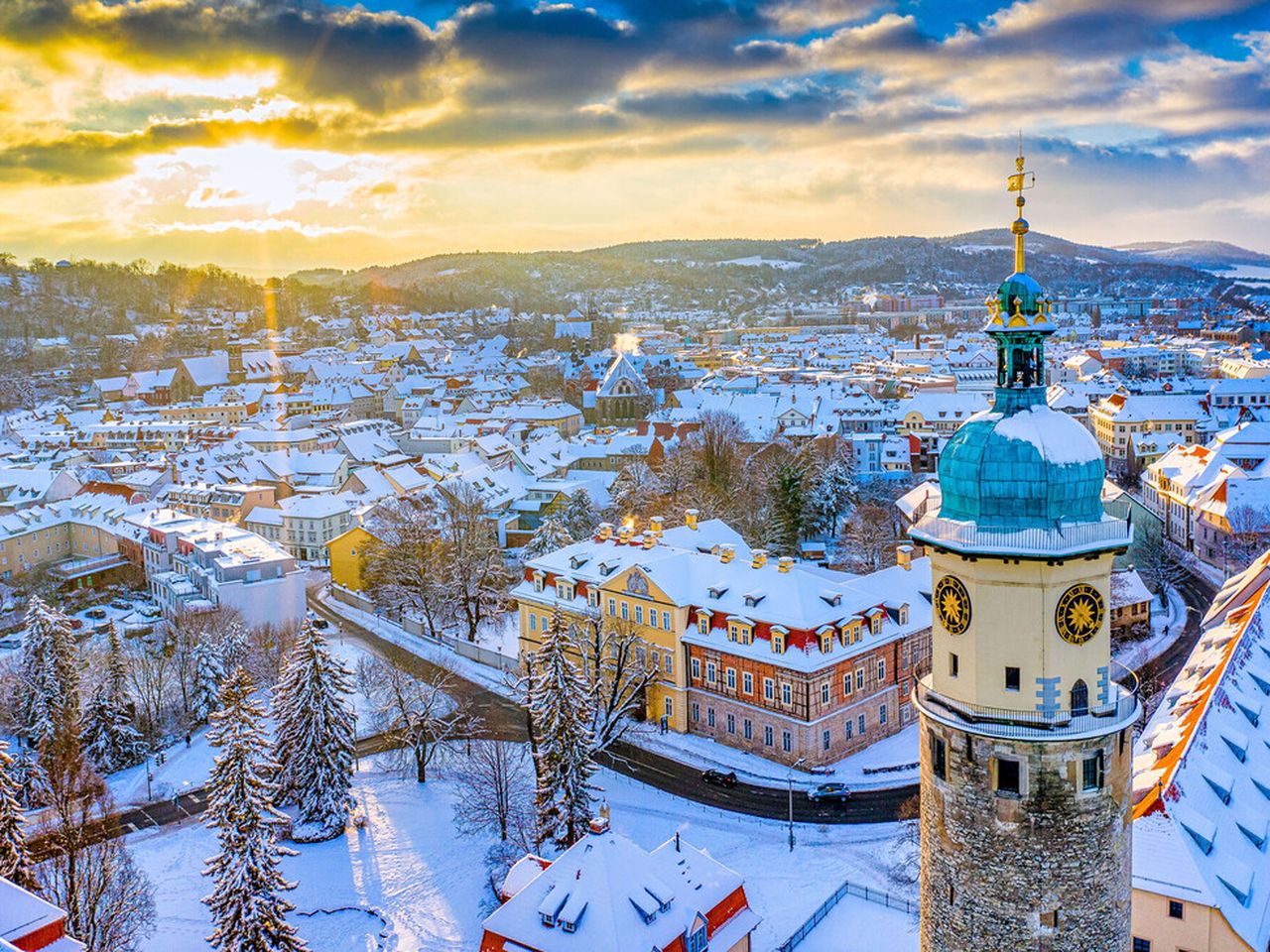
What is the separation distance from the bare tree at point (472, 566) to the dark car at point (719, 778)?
20.5 meters

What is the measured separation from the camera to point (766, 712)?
134 feet

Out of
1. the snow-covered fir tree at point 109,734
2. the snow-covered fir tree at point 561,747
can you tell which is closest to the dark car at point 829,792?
the snow-covered fir tree at point 561,747

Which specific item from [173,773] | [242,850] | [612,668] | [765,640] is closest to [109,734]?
[173,773]

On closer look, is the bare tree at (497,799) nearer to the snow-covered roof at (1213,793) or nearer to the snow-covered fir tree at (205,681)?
the snow-covered fir tree at (205,681)

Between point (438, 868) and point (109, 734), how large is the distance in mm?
17622

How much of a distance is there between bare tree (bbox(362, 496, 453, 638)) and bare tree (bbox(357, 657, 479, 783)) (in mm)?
10047

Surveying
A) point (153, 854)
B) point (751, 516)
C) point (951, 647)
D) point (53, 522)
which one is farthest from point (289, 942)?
point (53, 522)

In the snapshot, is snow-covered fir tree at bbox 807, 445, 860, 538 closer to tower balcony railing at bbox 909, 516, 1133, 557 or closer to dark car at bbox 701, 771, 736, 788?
dark car at bbox 701, 771, 736, 788

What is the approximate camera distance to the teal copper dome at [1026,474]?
43.3 feet

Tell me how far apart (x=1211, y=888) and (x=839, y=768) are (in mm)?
17359

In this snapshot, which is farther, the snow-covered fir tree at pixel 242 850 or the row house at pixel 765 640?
Result: the row house at pixel 765 640

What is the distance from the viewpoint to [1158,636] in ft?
177

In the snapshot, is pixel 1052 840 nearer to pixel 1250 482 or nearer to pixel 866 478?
pixel 1250 482

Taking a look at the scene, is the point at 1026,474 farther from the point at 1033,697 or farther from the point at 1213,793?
the point at 1213,793
